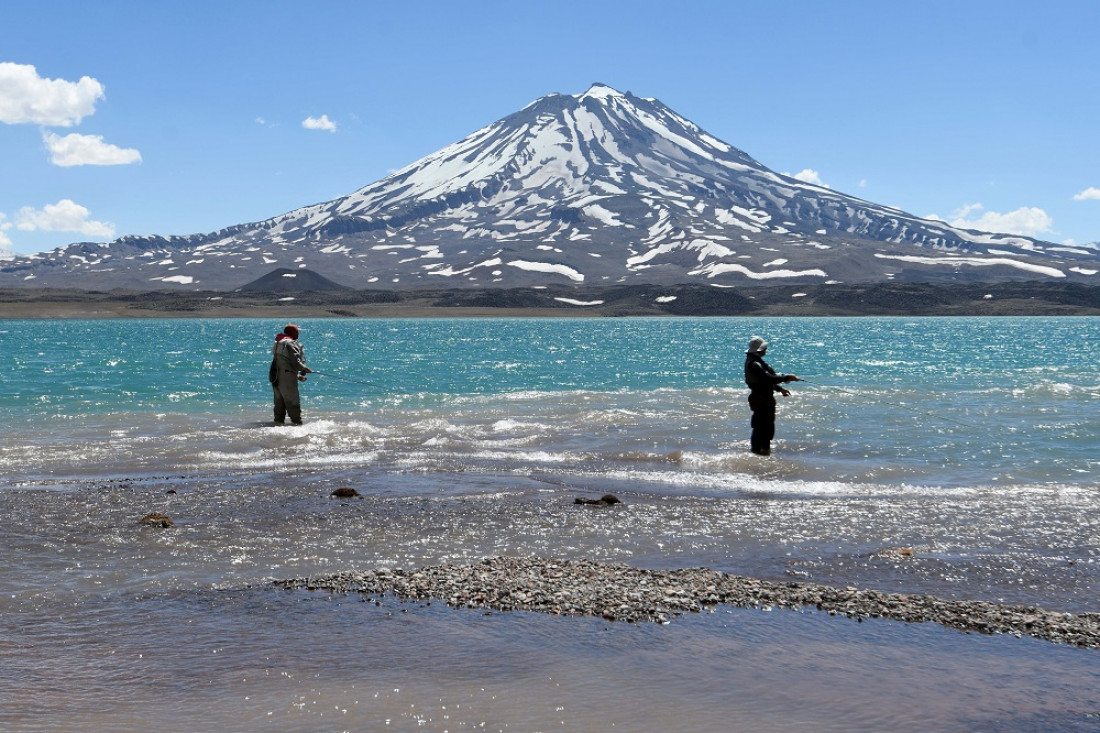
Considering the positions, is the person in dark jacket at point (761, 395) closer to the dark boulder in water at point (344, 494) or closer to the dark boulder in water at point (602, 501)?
the dark boulder in water at point (602, 501)

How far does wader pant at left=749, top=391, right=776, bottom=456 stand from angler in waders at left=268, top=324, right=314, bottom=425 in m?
9.57

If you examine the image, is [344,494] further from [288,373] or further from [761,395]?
[288,373]

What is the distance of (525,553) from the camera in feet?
34.0

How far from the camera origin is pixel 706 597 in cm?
837

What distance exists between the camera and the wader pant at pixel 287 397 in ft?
74.8

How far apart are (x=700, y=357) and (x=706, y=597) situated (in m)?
55.9

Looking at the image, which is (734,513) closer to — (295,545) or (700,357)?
(295,545)

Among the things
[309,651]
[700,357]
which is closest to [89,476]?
[309,651]

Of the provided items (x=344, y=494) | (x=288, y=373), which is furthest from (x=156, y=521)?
(x=288, y=373)

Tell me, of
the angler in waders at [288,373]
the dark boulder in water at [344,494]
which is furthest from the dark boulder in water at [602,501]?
Result: the angler in waders at [288,373]

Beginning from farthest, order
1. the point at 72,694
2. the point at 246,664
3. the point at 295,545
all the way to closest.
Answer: the point at 295,545, the point at 246,664, the point at 72,694

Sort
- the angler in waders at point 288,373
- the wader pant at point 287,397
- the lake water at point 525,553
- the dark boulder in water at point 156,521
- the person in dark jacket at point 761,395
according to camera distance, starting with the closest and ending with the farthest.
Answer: the lake water at point 525,553
the dark boulder in water at point 156,521
the person in dark jacket at point 761,395
the angler in waders at point 288,373
the wader pant at point 287,397

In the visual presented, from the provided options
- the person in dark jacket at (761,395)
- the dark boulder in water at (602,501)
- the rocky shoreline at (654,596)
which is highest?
the person in dark jacket at (761,395)

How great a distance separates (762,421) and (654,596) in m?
10.8
